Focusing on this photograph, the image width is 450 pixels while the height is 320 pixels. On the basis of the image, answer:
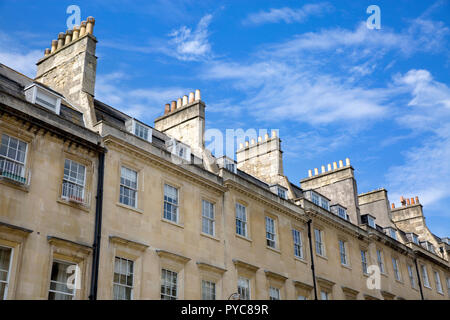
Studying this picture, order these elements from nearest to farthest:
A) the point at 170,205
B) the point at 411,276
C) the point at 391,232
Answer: the point at 170,205 < the point at 411,276 < the point at 391,232

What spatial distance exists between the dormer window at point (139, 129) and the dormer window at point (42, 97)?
348cm

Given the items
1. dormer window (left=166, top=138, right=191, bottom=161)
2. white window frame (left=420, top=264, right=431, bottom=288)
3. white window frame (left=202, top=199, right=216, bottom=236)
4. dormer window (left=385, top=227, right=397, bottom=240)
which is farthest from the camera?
white window frame (left=420, top=264, right=431, bottom=288)

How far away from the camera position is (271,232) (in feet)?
86.0

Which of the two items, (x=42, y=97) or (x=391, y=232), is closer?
(x=42, y=97)

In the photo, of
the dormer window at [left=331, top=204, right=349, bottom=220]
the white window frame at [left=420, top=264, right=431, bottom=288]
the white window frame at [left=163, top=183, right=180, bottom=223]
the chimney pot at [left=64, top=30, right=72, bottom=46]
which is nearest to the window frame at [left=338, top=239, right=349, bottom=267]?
the dormer window at [left=331, top=204, right=349, bottom=220]

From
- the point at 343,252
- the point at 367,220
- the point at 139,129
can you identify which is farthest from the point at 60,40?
the point at 367,220

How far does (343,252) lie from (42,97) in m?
19.0

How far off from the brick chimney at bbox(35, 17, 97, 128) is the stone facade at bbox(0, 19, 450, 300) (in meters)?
0.06

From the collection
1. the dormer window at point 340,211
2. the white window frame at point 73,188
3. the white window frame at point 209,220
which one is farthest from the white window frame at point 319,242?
the white window frame at point 73,188

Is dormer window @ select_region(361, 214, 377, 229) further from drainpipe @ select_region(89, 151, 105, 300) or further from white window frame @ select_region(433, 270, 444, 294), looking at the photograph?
drainpipe @ select_region(89, 151, 105, 300)

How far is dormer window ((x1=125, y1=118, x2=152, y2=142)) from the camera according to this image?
22.2 meters

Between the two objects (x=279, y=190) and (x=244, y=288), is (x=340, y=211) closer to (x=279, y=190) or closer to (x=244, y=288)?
(x=279, y=190)
